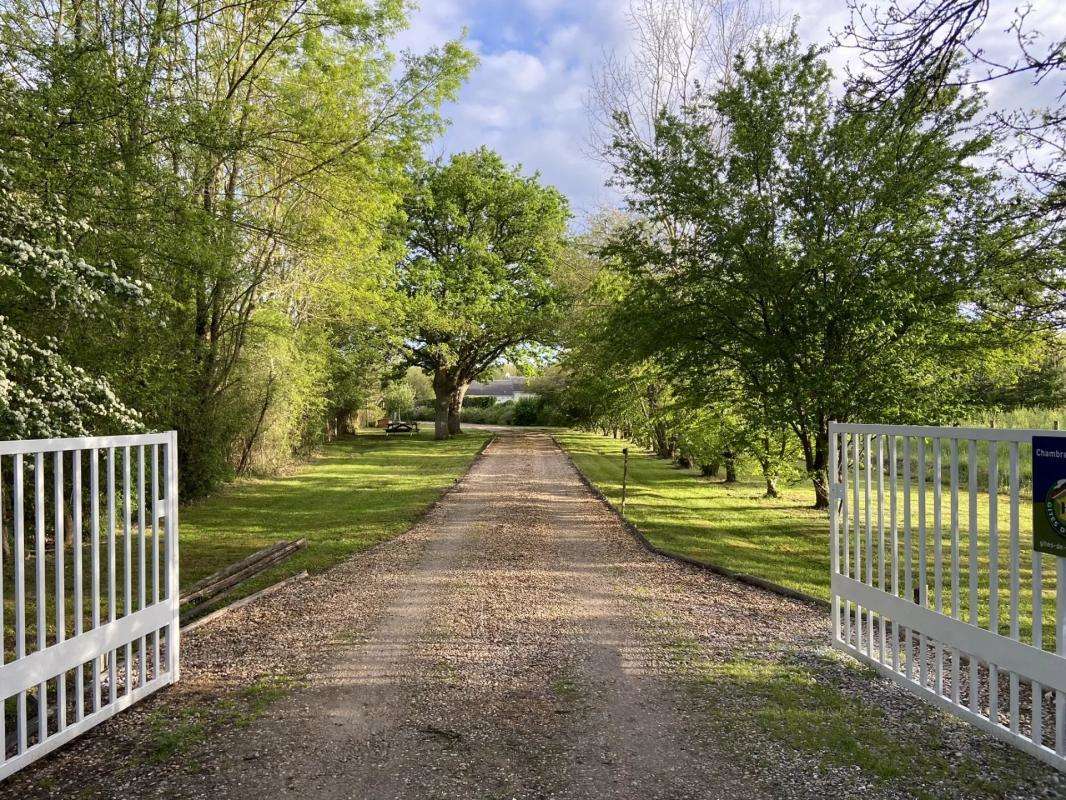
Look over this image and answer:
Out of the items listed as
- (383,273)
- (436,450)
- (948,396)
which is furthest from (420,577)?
(436,450)

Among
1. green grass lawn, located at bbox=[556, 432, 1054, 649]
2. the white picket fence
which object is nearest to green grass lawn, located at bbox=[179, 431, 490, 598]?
green grass lawn, located at bbox=[556, 432, 1054, 649]

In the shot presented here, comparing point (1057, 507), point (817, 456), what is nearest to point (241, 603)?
point (1057, 507)

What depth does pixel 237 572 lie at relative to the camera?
733 centimetres

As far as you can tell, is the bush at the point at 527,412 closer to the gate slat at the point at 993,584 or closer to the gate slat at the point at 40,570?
the gate slat at the point at 993,584

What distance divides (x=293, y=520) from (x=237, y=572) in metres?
4.32

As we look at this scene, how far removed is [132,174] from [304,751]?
7219 millimetres

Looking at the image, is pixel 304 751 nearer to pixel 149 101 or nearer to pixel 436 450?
pixel 149 101

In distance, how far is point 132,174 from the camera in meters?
7.99

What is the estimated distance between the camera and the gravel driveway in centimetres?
333

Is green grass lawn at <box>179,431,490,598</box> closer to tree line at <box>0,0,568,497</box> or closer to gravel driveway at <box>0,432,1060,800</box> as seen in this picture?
tree line at <box>0,0,568,497</box>

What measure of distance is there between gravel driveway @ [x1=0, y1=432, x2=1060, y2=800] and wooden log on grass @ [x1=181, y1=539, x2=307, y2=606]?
574 mm

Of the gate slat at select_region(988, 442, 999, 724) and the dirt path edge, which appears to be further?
the dirt path edge

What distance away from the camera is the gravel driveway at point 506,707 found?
3.33 meters

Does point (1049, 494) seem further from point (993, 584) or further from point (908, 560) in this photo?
point (908, 560)
